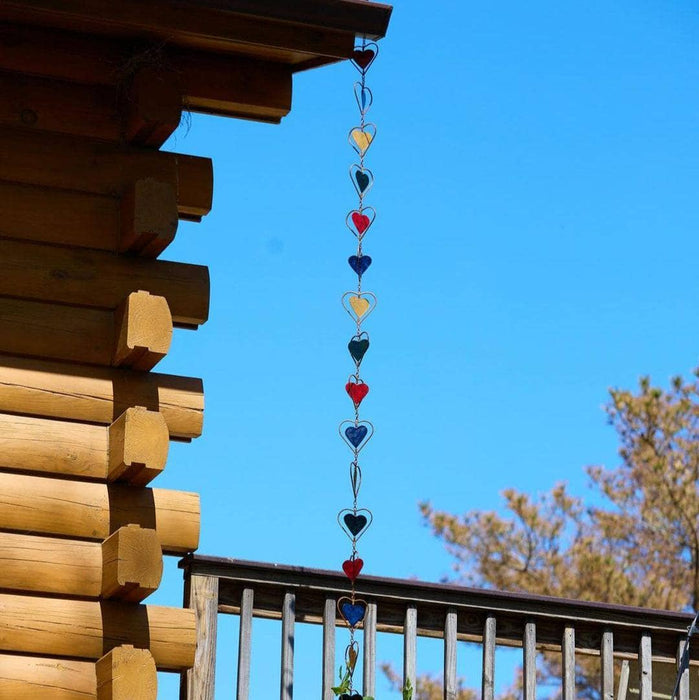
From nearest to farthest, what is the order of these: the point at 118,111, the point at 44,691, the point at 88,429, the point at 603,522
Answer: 1. the point at 44,691
2. the point at 88,429
3. the point at 118,111
4. the point at 603,522

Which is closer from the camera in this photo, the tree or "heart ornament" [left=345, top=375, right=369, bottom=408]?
"heart ornament" [left=345, top=375, right=369, bottom=408]

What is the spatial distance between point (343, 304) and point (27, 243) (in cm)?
128

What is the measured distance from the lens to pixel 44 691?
5.27m

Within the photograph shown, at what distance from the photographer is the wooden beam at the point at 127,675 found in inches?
205

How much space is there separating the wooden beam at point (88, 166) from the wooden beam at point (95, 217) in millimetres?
44

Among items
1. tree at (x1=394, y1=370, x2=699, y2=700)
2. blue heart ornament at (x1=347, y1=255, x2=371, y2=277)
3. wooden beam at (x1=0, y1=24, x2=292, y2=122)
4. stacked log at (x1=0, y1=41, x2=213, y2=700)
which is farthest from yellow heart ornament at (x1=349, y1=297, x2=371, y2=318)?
tree at (x1=394, y1=370, x2=699, y2=700)

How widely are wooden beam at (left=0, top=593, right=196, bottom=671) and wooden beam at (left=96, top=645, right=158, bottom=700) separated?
4.8 inches

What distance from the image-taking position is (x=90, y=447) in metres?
5.59

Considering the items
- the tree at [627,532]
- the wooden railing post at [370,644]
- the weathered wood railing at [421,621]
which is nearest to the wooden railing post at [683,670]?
Result: the weathered wood railing at [421,621]

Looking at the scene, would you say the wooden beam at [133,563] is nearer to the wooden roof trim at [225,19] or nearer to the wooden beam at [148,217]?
the wooden beam at [148,217]

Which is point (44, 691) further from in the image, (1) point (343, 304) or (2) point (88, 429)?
(1) point (343, 304)

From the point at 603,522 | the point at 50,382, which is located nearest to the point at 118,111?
the point at 50,382

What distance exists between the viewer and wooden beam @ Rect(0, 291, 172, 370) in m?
5.57

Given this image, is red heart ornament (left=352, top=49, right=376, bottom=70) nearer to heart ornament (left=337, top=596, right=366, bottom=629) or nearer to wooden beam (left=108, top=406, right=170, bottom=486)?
wooden beam (left=108, top=406, right=170, bottom=486)
